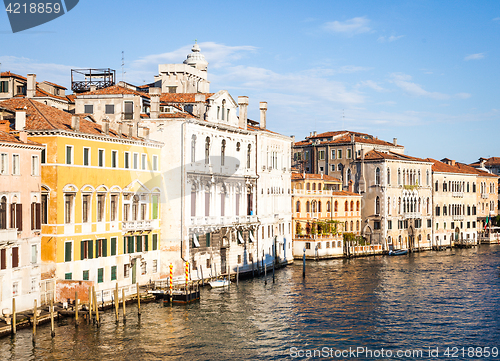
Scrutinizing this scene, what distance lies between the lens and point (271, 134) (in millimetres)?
49500

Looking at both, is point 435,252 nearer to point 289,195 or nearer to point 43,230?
point 289,195

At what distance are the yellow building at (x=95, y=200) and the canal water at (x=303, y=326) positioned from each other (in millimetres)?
2852

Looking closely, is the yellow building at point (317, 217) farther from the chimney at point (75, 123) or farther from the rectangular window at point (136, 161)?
the chimney at point (75, 123)

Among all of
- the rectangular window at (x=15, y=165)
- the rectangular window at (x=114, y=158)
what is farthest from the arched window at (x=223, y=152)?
the rectangular window at (x=15, y=165)

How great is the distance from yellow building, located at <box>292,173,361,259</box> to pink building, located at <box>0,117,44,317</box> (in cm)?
2965

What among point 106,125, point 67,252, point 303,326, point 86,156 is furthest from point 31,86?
point 303,326

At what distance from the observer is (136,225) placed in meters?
35.5

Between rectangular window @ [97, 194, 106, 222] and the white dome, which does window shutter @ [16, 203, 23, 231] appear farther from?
the white dome

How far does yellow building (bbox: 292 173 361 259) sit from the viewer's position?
5706cm

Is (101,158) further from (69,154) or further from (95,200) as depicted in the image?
(69,154)

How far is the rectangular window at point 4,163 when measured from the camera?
27197 mm

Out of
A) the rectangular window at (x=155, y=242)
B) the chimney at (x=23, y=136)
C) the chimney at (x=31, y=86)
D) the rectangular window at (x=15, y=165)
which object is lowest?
the rectangular window at (x=155, y=242)

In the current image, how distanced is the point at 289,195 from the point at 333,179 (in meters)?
12.1

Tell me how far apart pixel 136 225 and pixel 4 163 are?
9553 millimetres
